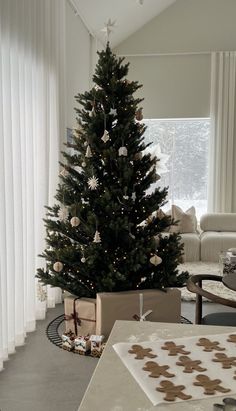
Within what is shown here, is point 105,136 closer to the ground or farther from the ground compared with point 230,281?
farther from the ground

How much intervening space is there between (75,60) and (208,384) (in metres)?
4.50

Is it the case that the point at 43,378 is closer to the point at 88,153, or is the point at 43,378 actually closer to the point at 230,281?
the point at 230,281

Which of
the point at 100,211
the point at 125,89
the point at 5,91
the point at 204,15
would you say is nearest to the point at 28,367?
the point at 100,211

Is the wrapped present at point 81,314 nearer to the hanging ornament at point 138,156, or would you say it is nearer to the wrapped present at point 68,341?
the wrapped present at point 68,341

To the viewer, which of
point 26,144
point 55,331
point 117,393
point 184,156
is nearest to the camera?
point 117,393

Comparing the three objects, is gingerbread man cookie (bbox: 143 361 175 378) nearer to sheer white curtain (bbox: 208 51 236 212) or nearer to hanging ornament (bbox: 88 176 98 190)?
hanging ornament (bbox: 88 176 98 190)

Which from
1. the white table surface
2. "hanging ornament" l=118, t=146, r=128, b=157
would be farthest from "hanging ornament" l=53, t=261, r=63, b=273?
the white table surface

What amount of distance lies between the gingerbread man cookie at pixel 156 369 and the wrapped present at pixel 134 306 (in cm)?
171

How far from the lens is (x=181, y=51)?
661 cm

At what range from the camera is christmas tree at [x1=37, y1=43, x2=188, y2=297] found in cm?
295

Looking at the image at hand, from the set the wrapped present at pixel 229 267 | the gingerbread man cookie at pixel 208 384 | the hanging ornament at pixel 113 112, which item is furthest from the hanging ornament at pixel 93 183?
the wrapped present at pixel 229 267

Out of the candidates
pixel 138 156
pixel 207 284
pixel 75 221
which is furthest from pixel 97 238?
pixel 207 284

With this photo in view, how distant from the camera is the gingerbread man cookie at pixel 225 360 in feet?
3.78

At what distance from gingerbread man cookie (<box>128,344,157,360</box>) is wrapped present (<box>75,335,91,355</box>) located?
1794 millimetres
